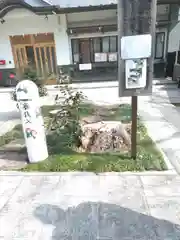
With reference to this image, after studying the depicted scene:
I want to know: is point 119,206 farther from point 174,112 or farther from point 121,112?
point 174,112

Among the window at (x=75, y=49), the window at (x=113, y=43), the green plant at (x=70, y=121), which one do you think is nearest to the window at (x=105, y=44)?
the window at (x=113, y=43)

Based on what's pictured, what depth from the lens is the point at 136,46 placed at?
3057 millimetres

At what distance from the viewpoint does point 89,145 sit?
443cm

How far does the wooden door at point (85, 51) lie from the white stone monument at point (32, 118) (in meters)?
8.42

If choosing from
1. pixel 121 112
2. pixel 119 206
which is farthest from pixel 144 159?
pixel 121 112

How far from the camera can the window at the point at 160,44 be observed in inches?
438

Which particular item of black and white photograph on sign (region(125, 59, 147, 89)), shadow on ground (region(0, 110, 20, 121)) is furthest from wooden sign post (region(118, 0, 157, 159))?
shadow on ground (region(0, 110, 20, 121))

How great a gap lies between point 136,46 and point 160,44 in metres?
9.22

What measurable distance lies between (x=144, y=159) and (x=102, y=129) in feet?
3.71

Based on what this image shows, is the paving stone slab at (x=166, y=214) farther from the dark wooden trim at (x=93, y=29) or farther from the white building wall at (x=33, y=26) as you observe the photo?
the white building wall at (x=33, y=26)

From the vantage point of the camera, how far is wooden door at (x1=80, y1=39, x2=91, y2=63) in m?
11.3

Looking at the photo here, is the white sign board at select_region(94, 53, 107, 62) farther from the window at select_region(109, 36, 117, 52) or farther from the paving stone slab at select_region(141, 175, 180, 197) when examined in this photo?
the paving stone slab at select_region(141, 175, 180, 197)

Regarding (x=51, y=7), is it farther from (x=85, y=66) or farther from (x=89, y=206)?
(x=89, y=206)

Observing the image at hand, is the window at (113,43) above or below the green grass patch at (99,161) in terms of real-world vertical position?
above
